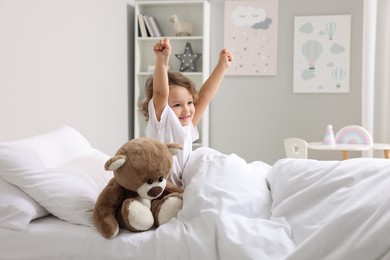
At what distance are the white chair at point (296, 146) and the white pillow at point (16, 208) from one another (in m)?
2.39

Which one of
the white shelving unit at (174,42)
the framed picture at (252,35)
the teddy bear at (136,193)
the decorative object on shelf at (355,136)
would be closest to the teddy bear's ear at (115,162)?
the teddy bear at (136,193)

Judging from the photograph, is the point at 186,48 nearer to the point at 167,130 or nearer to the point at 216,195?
the point at 167,130

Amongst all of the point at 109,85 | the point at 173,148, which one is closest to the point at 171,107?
A: the point at 173,148

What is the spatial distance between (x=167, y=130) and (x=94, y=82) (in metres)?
1.81

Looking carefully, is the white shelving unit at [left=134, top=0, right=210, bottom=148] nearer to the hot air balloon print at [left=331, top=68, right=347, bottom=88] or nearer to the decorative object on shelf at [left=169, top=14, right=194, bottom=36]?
the decorative object on shelf at [left=169, top=14, right=194, bottom=36]

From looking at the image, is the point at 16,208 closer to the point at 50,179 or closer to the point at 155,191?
the point at 50,179

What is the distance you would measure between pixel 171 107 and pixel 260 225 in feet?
2.67

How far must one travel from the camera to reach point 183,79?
2287 mm

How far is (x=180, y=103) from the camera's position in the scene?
7.36ft

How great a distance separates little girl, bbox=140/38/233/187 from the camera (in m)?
2.02

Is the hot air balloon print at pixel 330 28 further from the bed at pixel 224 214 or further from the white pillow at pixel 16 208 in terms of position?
the white pillow at pixel 16 208

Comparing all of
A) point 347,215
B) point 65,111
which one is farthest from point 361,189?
point 65,111

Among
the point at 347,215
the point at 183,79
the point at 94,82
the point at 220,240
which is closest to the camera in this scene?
the point at 347,215

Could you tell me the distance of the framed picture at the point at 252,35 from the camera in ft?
15.2
